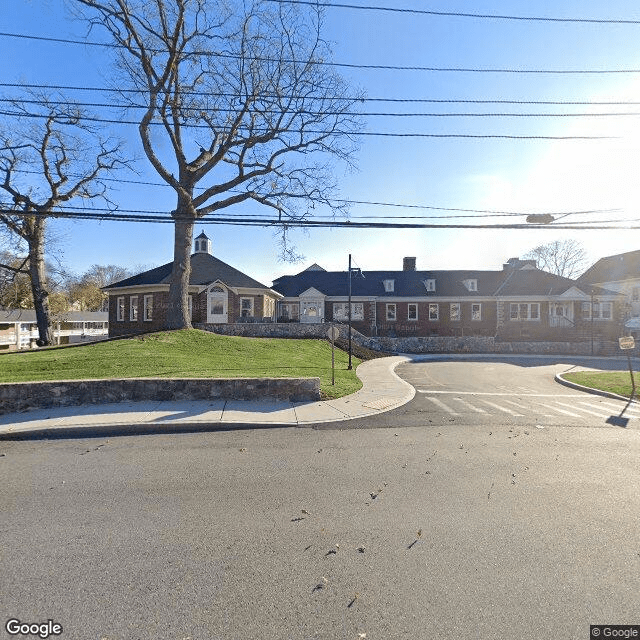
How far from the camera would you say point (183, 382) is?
970 cm

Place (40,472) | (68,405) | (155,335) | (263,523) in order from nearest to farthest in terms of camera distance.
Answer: (263,523) → (40,472) → (68,405) → (155,335)

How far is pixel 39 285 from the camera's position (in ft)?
80.0

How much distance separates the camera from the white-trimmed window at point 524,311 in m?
35.4

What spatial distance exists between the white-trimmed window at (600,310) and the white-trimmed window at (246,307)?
31.7 meters

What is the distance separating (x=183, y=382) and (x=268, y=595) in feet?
25.0

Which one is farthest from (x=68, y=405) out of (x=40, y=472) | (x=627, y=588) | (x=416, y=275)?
(x=416, y=275)

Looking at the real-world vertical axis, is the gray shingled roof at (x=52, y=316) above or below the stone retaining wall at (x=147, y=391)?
above

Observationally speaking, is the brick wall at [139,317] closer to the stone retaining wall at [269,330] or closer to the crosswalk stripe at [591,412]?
the stone retaining wall at [269,330]

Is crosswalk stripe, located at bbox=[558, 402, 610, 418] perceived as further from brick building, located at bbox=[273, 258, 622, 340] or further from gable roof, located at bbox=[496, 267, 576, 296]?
gable roof, located at bbox=[496, 267, 576, 296]

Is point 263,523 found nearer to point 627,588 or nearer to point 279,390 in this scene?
point 627,588

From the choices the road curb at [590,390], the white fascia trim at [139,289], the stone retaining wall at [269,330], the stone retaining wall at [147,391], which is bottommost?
the road curb at [590,390]

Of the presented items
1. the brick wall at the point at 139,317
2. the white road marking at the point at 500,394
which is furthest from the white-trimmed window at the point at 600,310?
the brick wall at the point at 139,317

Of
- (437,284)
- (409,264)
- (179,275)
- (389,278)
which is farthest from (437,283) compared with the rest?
(179,275)

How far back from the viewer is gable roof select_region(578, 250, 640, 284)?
47.2 meters
